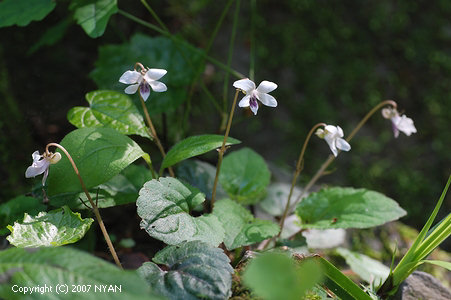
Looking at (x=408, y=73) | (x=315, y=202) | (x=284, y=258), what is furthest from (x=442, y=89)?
(x=284, y=258)

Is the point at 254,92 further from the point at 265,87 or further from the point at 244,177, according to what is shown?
the point at 244,177

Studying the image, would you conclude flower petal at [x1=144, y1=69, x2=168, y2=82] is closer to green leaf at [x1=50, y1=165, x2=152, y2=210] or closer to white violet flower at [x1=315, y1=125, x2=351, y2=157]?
green leaf at [x1=50, y1=165, x2=152, y2=210]

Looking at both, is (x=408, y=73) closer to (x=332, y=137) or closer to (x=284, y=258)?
(x=332, y=137)

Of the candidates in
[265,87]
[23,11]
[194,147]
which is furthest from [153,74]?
[23,11]

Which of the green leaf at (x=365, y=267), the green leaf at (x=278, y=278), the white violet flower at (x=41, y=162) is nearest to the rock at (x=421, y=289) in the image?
the green leaf at (x=365, y=267)

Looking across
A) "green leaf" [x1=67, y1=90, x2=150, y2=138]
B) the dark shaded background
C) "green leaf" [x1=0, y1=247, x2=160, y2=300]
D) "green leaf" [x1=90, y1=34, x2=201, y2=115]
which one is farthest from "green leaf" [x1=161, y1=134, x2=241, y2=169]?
the dark shaded background

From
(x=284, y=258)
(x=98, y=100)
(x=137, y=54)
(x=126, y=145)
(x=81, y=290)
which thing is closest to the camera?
(x=284, y=258)
